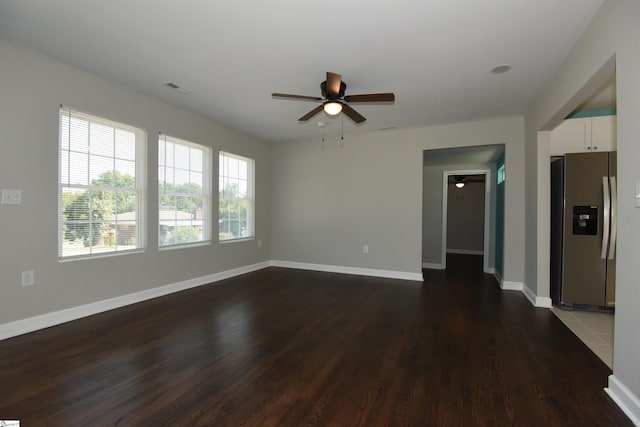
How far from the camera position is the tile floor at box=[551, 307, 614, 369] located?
8.42ft

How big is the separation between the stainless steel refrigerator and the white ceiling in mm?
1114

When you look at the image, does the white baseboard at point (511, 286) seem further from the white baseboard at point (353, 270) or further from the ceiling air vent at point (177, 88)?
the ceiling air vent at point (177, 88)

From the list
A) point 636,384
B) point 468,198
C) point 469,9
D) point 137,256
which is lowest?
point 636,384

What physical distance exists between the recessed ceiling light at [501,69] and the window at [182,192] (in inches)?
162

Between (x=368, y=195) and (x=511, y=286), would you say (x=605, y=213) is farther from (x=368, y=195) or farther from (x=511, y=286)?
(x=368, y=195)

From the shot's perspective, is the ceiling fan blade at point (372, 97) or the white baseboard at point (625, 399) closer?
the white baseboard at point (625, 399)

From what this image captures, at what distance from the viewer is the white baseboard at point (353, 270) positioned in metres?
5.29

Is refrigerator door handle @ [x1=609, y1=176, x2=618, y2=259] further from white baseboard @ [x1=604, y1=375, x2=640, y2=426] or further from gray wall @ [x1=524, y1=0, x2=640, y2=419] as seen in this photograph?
white baseboard @ [x1=604, y1=375, x2=640, y2=426]

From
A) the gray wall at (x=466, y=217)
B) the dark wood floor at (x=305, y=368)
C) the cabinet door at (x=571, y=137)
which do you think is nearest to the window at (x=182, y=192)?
the dark wood floor at (x=305, y=368)

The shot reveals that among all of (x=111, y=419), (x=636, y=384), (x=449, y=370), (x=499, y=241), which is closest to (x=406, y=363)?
(x=449, y=370)

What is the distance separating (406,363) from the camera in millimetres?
2318

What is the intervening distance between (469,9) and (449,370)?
2.66 metres

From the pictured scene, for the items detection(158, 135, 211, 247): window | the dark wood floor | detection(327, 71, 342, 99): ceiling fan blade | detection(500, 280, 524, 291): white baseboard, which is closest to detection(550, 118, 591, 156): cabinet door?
detection(500, 280, 524, 291): white baseboard

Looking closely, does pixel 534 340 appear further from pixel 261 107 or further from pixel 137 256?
pixel 137 256
